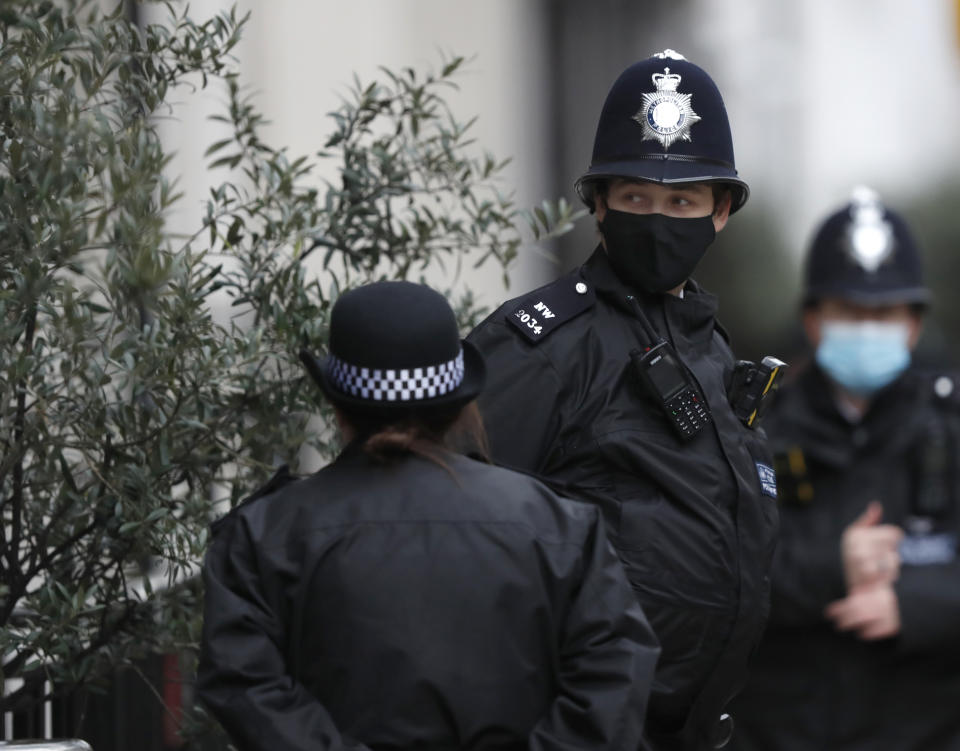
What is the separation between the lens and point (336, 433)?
3822mm

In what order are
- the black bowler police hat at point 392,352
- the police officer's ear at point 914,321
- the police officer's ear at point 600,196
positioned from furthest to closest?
the police officer's ear at point 914,321
the police officer's ear at point 600,196
the black bowler police hat at point 392,352

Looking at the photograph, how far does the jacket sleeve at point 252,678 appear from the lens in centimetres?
239

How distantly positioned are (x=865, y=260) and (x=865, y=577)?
3.24 feet

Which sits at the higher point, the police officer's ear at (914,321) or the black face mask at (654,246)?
the black face mask at (654,246)

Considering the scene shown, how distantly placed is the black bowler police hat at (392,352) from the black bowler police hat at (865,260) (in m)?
2.48

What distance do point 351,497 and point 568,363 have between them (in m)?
0.88

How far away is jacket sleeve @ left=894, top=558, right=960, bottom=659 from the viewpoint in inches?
172

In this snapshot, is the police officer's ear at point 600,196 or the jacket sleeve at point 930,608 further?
the jacket sleeve at point 930,608

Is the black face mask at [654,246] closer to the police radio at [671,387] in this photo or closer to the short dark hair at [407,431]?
the police radio at [671,387]

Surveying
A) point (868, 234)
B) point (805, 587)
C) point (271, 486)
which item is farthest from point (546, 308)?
point (868, 234)

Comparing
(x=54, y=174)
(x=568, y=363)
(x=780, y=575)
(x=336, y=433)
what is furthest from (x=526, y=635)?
(x=780, y=575)

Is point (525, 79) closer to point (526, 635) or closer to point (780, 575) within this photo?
point (780, 575)

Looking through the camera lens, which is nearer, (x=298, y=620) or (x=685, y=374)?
(x=298, y=620)

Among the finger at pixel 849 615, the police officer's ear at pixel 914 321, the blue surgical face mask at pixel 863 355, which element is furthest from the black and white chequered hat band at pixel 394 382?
the police officer's ear at pixel 914 321
